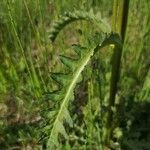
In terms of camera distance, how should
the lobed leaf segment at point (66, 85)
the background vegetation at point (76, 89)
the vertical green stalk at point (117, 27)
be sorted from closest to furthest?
the lobed leaf segment at point (66, 85) < the vertical green stalk at point (117, 27) < the background vegetation at point (76, 89)

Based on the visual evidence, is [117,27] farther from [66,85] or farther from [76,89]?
[76,89]

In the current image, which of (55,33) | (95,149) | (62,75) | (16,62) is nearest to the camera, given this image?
(62,75)

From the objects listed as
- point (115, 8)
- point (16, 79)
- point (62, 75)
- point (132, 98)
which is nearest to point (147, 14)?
point (132, 98)

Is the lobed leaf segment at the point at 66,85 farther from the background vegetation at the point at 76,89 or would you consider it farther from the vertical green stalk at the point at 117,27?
the background vegetation at the point at 76,89

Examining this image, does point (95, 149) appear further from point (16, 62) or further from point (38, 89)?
point (16, 62)

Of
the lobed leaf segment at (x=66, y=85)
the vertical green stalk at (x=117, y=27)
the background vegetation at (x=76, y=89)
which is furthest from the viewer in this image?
the background vegetation at (x=76, y=89)

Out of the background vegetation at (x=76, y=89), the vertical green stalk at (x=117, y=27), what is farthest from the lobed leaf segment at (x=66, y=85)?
the background vegetation at (x=76, y=89)

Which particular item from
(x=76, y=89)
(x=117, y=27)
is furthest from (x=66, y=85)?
(x=76, y=89)

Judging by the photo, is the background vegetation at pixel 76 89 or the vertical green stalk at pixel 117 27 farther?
the background vegetation at pixel 76 89

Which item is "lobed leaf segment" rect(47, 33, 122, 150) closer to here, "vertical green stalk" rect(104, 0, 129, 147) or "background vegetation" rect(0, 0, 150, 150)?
"vertical green stalk" rect(104, 0, 129, 147)
